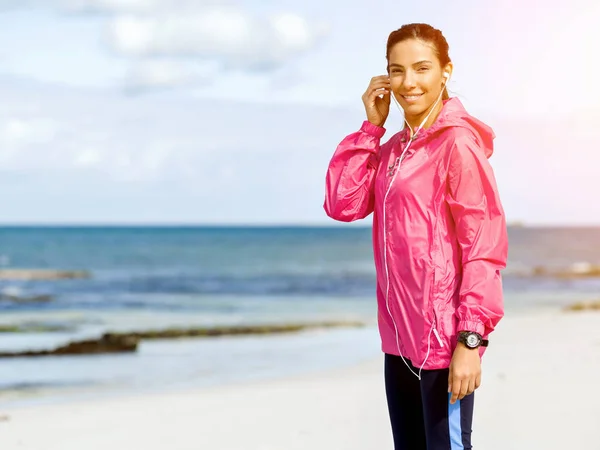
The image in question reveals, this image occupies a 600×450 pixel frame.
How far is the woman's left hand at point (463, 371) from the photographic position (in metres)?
2.15

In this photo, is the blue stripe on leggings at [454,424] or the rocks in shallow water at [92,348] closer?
the blue stripe on leggings at [454,424]

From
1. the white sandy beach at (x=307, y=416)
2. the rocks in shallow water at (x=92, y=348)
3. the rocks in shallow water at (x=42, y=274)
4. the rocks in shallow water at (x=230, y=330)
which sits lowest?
the rocks in shallow water at (x=42, y=274)

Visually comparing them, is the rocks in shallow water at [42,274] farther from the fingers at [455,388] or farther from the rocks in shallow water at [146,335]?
the fingers at [455,388]

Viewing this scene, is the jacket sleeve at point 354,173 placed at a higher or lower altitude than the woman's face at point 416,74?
lower

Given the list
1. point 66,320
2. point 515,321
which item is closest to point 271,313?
point 66,320

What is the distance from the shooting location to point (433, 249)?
223cm

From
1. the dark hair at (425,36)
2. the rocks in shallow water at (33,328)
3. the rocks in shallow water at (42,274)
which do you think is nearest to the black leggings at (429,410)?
the dark hair at (425,36)

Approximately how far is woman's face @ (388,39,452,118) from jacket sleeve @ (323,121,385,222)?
178 millimetres

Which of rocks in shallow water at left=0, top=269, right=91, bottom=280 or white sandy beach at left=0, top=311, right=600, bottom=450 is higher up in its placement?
white sandy beach at left=0, top=311, right=600, bottom=450

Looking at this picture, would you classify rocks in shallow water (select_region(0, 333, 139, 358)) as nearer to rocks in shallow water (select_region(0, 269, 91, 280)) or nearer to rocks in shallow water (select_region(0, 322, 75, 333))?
rocks in shallow water (select_region(0, 322, 75, 333))

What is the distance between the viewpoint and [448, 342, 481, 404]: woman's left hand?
7.04 feet

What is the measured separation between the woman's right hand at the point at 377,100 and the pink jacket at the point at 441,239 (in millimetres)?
163

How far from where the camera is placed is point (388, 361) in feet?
7.99

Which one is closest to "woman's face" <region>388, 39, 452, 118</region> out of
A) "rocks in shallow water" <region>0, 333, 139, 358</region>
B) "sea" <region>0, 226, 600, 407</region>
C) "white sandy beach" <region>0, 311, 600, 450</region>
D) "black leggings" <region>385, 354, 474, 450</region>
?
"black leggings" <region>385, 354, 474, 450</region>
